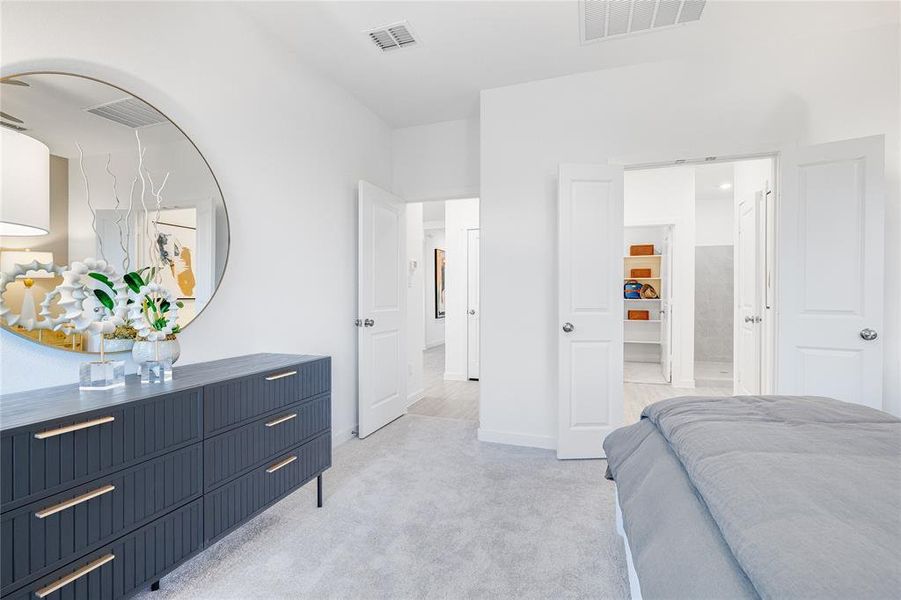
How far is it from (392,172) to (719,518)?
3903 millimetres

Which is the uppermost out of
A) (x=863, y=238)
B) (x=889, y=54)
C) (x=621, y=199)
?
(x=889, y=54)

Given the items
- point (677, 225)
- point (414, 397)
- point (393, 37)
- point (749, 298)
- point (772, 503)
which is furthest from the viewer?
point (677, 225)

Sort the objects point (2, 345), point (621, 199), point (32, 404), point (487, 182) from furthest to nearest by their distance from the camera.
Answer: point (487, 182) < point (621, 199) < point (2, 345) < point (32, 404)

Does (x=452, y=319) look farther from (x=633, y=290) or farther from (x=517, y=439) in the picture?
(x=633, y=290)

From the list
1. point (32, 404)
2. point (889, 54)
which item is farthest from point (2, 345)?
point (889, 54)

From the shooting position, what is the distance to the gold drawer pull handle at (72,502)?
1177 millimetres

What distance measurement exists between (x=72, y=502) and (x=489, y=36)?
3.04 metres

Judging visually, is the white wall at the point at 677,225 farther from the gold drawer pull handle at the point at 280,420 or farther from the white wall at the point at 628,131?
the gold drawer pull handle at the point at 280,420

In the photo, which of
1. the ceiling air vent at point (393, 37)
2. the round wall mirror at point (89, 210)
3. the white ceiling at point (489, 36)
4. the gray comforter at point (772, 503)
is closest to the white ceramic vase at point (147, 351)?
the round wall mirror at point (89, 210)

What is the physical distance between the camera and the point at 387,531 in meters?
2.07

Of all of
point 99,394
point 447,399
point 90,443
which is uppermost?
point 99,394

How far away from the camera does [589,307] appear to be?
121 inches

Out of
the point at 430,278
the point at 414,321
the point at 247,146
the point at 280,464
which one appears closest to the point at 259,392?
the point at 280,464

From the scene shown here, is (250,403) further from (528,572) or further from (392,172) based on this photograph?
(392,172)
